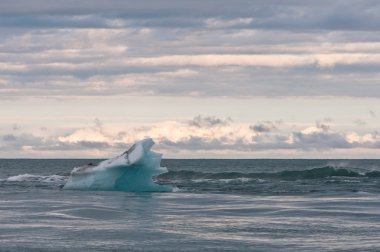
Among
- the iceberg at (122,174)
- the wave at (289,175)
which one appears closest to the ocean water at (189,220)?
the iceberg at (122,174)

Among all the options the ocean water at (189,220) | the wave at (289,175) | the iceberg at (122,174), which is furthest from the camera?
the wave at (289,175)

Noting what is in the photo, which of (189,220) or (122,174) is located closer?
(189,220)

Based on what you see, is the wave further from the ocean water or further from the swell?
the ocean water

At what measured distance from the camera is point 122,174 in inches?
2296

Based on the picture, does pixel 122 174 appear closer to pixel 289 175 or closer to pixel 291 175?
pixel 289 175

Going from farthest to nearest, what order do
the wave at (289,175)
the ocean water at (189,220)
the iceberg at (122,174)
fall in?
the wave at (289,175), the iceberg at (122,174), the ocean water at (189,220)

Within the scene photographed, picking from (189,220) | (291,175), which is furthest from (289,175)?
(189,220)

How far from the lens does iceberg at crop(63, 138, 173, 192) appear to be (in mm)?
56875

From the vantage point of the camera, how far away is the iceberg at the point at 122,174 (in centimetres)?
5688

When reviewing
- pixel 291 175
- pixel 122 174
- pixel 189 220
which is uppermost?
pixel 122 174

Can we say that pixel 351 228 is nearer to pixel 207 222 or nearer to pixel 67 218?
pixel 207 222

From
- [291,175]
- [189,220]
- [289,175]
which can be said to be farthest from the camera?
[291,175]

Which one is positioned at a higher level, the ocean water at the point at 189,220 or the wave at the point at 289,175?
the wave at the point at 289,175

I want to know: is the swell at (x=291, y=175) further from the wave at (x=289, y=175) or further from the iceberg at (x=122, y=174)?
the iceberg at (x=122, y=174)
